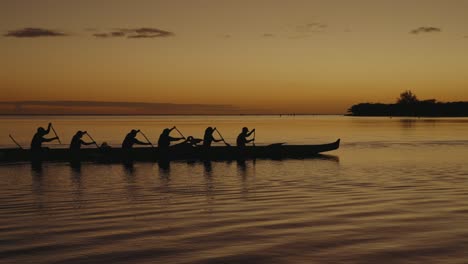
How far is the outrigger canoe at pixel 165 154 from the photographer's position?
2745 centimetres

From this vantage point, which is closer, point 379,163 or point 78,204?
point 78,204

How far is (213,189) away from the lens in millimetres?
17328

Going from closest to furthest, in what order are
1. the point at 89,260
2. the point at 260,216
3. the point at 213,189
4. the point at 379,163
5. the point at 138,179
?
the point at 89,260 < the point at 260,216 < the point at 213,189 < the point at 138,179 < the point at 379,163

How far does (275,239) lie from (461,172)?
15.5 metres

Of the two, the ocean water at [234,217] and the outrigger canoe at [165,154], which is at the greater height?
the outrigger canoe at [165,154]

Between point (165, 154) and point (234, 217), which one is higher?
point (165, 154)

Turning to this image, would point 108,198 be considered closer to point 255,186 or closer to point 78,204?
point 78,204

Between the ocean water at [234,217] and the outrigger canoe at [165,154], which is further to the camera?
the outrigger canoe at [165,154]

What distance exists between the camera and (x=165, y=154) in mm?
29375

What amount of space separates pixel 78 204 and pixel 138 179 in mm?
6560

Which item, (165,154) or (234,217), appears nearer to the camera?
(234,217)

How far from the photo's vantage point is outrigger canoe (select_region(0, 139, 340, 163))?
27.5 metres

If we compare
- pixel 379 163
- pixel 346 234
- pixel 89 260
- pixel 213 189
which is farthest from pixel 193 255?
pixel 379 163

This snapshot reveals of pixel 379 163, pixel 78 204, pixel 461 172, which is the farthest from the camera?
pixel 379 163
